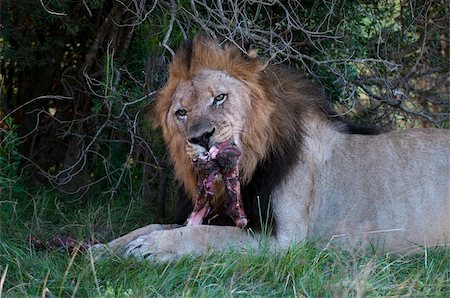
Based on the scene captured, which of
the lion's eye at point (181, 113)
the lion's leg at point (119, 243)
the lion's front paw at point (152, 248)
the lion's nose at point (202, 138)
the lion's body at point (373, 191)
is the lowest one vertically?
the lion's leg at point (119, 243)

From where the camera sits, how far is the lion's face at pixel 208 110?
4406mm

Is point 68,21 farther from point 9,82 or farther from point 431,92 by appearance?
point 431,92

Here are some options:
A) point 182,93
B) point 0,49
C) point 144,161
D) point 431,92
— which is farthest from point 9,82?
point 431,92

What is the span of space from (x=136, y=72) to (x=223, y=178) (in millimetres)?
1933

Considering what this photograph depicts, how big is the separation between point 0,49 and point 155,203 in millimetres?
1611

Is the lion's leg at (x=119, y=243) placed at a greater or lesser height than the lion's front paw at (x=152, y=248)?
lesser

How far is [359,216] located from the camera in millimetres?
4930

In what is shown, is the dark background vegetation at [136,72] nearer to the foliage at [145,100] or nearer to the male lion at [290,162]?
the foliage at [145,100]

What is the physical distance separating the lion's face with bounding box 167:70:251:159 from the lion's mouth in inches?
1.8

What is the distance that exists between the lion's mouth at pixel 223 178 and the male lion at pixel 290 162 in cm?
4

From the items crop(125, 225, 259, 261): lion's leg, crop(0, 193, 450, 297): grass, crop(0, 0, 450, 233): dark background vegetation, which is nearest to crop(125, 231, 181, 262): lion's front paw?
crop(125, 225, 259, 261): lion's leg

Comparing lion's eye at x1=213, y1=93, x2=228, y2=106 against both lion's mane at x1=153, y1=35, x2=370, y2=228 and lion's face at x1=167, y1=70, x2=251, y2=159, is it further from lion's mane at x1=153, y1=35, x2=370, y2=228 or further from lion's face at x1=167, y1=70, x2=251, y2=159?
lion's mane at x1=153, y1=35, x2=370, y2=228

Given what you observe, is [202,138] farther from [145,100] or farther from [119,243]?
[145,100]

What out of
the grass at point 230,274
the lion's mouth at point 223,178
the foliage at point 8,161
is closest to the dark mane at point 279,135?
the lion's mouth at point 223,178
